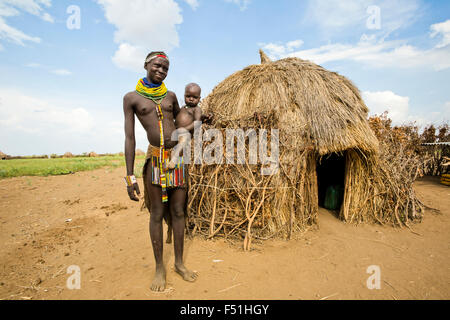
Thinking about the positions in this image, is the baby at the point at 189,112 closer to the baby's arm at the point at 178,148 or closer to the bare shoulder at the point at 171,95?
the baby's arm at the point at 178,148

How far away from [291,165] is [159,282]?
103 inches

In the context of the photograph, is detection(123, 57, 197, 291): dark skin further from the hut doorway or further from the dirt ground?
the hut doorway

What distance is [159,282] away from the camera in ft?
8.06

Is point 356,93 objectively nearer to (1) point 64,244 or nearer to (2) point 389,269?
(2) point 389,269

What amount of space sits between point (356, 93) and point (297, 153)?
2691 mm

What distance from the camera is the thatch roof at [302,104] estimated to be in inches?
161

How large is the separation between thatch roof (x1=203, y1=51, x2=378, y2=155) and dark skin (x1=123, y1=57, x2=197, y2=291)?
1530 mm

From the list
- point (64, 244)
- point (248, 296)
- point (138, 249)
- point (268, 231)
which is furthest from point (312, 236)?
point (64, 244)

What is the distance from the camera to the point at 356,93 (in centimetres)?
524

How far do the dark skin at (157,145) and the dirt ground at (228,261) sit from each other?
11.1 inches
